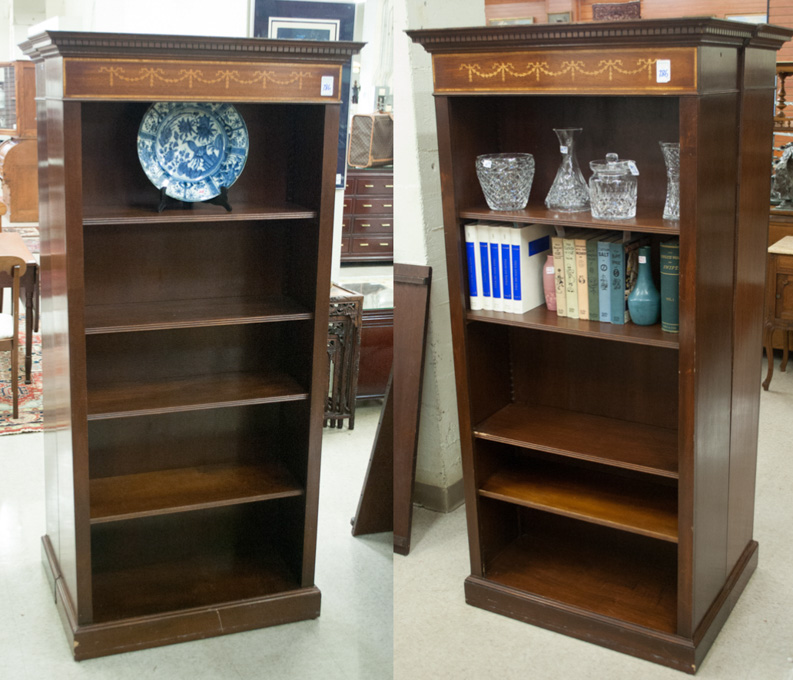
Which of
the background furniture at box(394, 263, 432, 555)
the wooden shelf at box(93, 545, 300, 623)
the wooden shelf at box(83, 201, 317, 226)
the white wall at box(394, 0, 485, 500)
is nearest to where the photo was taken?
the wooden shelf at box(83, 201, 317, 226)

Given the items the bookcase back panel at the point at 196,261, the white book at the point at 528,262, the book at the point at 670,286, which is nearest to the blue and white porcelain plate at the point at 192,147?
the bookcase back panel at the point at 196,261

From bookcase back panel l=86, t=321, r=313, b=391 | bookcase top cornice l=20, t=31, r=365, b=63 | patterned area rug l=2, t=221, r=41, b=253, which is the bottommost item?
bookcase back panel l=86, t=321, r=313, b=391

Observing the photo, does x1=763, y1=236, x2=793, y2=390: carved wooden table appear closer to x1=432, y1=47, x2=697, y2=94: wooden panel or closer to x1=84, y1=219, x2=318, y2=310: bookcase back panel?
x1=432, y1=47, x2=697, y2=94: wooden panel

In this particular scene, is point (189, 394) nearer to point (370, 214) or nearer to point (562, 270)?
point (370, 214)

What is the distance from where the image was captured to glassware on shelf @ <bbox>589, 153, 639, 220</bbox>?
233cm

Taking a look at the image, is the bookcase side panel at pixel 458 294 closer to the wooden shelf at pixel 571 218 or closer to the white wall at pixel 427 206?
the wooden shelf at pixel 571 218

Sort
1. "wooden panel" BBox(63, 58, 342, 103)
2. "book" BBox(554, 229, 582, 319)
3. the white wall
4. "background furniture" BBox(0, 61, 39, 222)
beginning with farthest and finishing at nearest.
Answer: the white wall → "book" BBox(554, 229, 582, 319) → "wooden panel" BBox(63, 58, 342, 103) → "background furniture" BBox(0, 61, 39, 222)

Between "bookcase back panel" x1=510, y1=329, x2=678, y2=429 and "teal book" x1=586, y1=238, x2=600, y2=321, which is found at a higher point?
"teal book" x1=586, y1=238, x2=600, y2=321

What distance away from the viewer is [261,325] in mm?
2721

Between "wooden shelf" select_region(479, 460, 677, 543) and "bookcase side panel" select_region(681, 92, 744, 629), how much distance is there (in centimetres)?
14

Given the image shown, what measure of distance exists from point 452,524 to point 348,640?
112cm

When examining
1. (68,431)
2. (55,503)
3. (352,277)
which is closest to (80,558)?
(55,503)

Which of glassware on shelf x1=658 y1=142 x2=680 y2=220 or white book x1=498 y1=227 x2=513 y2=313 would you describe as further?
white book x1=498 y1=227 x2=513 y2=313

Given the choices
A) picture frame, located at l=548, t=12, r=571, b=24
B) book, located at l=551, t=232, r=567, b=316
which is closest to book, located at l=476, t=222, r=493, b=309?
book, located at l=551, t=232, r=567, b=316
